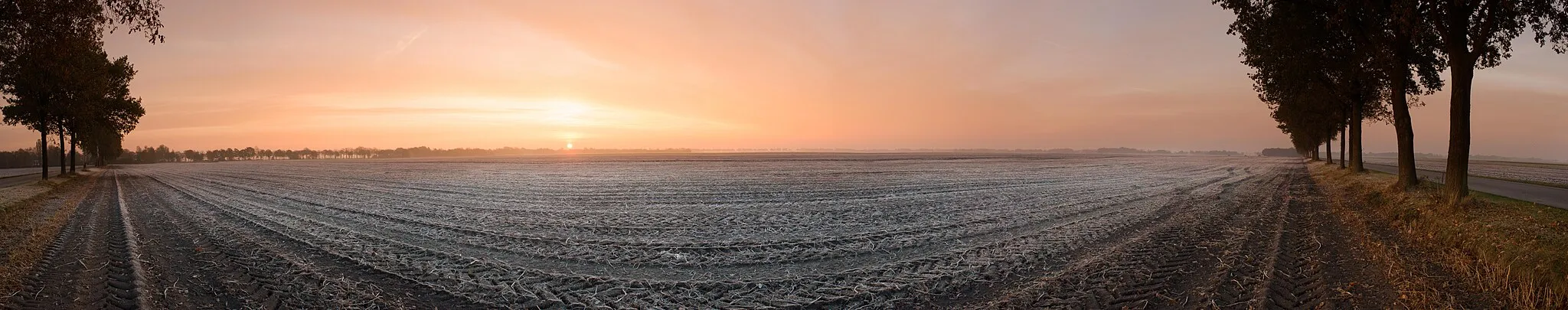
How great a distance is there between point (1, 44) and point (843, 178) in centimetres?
3032

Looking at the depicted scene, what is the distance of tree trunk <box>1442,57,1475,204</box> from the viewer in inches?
547

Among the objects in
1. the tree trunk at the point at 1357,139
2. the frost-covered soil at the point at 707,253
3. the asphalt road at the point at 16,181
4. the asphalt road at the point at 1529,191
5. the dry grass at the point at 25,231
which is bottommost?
the frost-covered soil at the point at 707,253

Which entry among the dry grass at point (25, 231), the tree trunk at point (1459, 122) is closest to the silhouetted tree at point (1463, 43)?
the tree trunk at point (1459, 122)

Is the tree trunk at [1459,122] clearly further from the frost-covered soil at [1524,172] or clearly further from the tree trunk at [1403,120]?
the frost-covered soil at [1524,172]

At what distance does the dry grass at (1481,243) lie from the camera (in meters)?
7.00

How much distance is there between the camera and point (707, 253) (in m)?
10.3

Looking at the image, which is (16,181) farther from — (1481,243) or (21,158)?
(21,158)

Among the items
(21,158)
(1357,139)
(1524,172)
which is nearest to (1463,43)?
(1357,139)

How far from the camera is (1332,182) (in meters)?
27.2

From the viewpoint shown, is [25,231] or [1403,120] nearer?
[25,231]

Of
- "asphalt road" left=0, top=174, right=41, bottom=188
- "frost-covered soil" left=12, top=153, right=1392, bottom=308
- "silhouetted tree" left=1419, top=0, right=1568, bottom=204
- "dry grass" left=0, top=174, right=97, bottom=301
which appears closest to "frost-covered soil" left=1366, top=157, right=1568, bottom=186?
"silhouetted tree" left=1419, top=0, right=1568, bottom=204

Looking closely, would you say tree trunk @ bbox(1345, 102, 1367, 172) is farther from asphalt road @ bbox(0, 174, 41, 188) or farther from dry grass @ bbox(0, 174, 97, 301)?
asphalt road @ bbox(0, 174, 41, 188)

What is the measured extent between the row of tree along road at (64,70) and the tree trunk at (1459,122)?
29184mm

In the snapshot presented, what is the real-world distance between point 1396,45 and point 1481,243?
11.5 metres
